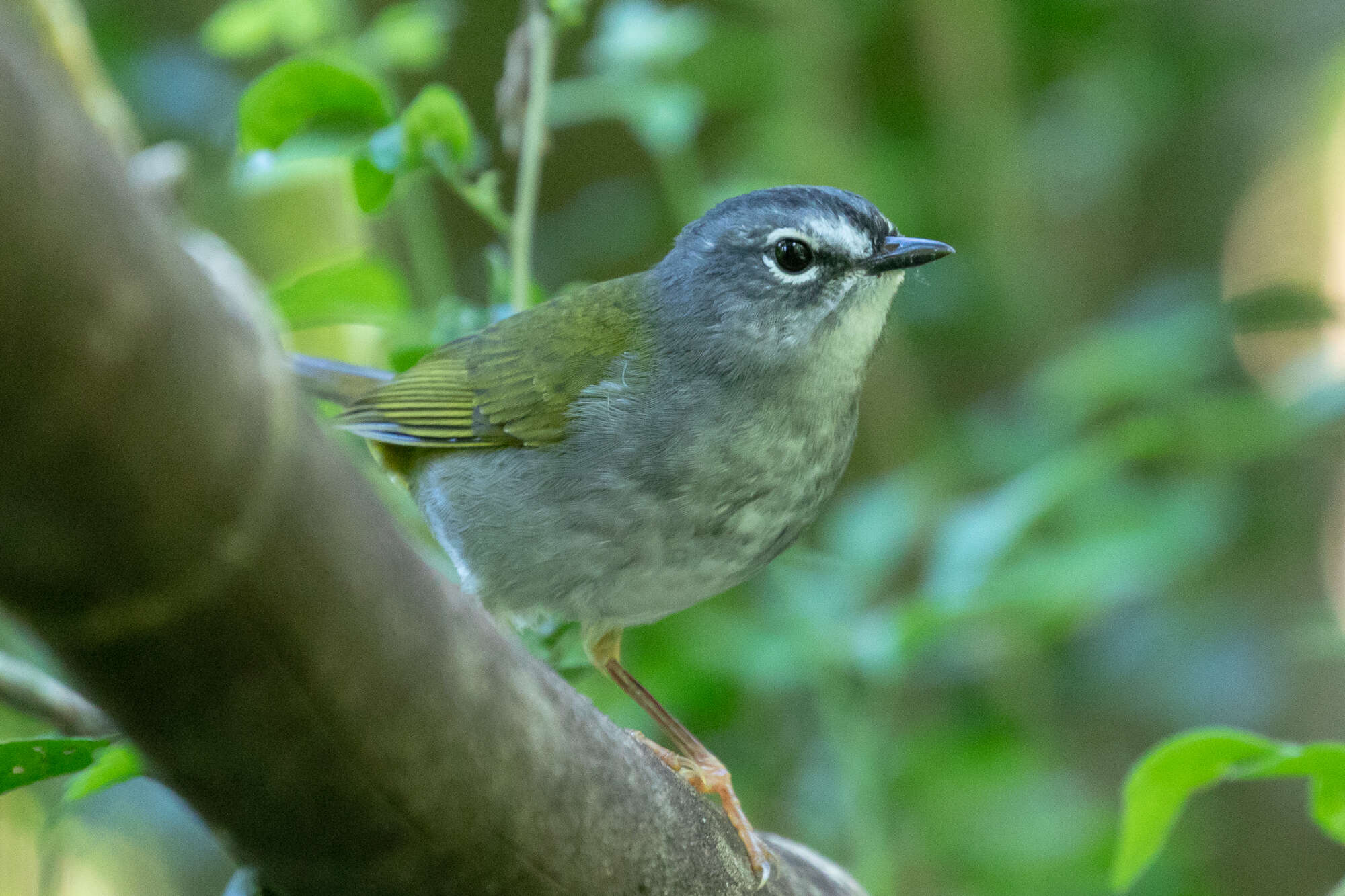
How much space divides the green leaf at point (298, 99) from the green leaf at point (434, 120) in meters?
0.12

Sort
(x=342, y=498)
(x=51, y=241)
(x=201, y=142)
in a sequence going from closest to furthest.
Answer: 1. (x=51, y=241)
2. (x=342, y=498)
3. (x=201, y=142)

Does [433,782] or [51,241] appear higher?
[51,241]

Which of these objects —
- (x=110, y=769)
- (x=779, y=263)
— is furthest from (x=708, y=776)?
Result: (x=110, y=769)

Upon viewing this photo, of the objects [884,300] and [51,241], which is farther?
[884,300]

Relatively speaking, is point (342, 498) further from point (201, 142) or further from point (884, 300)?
point (201, 142)

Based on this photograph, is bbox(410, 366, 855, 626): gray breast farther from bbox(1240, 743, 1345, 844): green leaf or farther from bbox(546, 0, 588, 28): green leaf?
bbox(1240, 743, 1345, 844): green leaf

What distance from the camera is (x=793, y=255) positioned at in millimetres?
2752

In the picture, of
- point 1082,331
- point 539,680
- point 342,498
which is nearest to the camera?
point 342,498

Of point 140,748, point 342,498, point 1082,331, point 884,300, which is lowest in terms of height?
point 1082,331

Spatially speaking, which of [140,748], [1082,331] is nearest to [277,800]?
[140,748]

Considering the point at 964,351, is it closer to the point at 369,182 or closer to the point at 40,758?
the point at 369,182

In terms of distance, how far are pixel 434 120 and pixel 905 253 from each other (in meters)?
1.00

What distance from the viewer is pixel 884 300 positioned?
110 inches

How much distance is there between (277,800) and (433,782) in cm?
14
